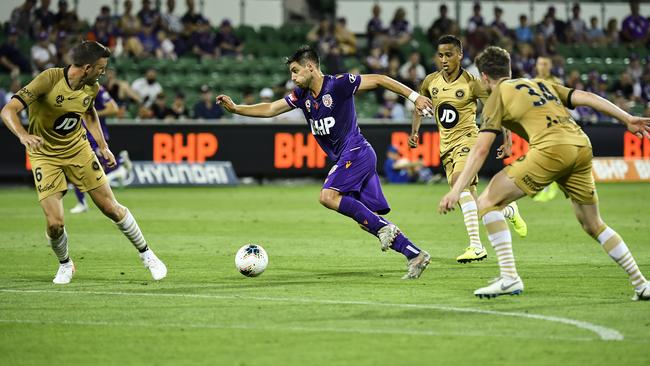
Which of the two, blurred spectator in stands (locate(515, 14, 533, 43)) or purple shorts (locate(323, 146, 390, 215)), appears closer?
purple shorts (locate(323, 146, 390, 215))

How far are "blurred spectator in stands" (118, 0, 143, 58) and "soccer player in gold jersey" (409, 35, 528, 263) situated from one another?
17.7 m

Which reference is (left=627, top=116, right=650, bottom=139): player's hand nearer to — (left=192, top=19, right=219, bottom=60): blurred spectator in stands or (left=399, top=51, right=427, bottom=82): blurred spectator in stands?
(left=399, top=51, right=427, bottom=82): blurred spectator in stands

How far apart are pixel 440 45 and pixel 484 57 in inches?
135

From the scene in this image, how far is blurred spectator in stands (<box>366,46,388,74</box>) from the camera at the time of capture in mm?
30234

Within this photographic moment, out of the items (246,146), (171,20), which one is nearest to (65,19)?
(171,20)

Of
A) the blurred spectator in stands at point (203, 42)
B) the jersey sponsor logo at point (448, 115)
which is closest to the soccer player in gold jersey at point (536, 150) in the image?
the jersey sponsor logo at point (448, 115)

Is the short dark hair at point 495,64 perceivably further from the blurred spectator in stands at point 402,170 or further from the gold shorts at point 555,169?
the blurred spectator in stands at point 402,170

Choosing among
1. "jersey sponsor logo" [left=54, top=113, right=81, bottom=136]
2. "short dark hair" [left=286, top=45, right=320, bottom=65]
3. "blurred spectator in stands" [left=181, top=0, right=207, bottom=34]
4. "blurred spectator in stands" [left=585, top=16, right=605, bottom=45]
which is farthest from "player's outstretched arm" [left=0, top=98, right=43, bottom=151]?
"blurred spectator in stands" [left=585, top=16, right=605, bottom=45]

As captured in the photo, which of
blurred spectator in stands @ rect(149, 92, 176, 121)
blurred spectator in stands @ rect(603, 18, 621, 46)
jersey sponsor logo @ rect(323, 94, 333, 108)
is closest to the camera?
jersey sponsor logo @ rect(323, 94, 333, 108)

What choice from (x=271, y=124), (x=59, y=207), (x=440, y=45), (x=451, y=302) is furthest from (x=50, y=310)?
(x=271, y=124)

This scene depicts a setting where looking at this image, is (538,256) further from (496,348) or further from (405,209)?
(405,209)

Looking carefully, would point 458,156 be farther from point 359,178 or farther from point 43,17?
point 43,17

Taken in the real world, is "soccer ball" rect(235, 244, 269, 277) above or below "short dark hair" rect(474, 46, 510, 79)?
below

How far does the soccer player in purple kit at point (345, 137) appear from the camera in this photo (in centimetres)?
1107
